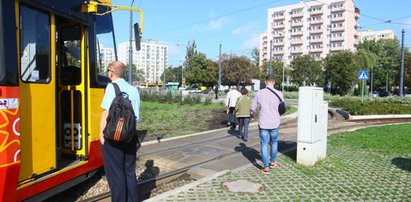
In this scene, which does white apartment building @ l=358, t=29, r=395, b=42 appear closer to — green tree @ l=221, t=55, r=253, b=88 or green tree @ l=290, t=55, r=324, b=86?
green tree @ l=290, t=55, r=324, b=86

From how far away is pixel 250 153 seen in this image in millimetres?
8945

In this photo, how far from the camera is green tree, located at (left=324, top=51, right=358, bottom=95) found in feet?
167

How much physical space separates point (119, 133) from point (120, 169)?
24.5 inches

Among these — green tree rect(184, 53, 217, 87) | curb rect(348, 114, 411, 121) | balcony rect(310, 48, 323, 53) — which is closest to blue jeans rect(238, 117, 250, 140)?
curb rect(348, 114, 411, 121)

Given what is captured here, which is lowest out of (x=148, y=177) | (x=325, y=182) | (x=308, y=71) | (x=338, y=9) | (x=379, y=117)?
(x=148, y=177)

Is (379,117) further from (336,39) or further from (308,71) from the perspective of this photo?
(336,39)

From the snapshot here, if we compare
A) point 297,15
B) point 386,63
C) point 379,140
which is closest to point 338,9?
point 297,15

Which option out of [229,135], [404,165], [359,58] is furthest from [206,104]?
[359,58]

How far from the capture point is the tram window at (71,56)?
548cm

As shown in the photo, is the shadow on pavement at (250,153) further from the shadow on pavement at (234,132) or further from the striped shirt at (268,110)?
the shadow on pavement at (234,132)

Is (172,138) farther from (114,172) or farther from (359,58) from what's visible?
(359,58)

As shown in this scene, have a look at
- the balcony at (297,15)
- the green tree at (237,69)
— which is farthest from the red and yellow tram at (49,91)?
the balcony at (297,15)

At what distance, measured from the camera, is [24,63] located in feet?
14.0

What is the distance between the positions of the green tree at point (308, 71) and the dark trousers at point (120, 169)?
58534 millimetres
